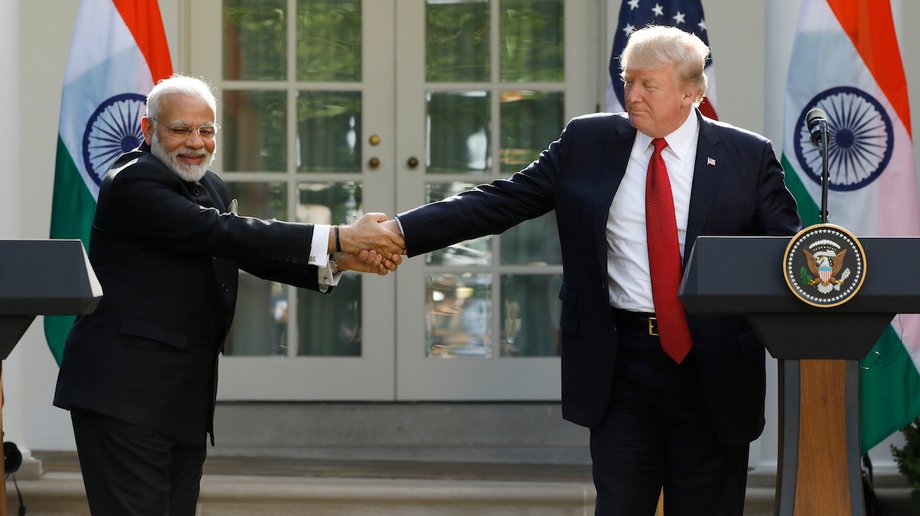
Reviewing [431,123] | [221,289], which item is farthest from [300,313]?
[221,289]

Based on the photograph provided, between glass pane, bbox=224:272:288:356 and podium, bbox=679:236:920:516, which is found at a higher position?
podium, bbox=679:236:920:516

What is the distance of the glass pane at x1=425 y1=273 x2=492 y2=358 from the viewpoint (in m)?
6.20

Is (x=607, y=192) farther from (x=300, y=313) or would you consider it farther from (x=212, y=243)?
(x=300, y=313)

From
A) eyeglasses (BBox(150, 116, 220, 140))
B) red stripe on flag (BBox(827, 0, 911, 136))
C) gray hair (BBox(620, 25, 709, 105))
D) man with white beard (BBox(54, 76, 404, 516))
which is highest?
red stripe on flag (BBox(827, 0, 911, 136))

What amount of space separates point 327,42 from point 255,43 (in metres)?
0.35

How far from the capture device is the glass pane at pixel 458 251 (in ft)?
20.3

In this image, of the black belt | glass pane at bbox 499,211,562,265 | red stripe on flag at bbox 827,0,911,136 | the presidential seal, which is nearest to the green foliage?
red stripe on flag at bbox 827,0,911,136

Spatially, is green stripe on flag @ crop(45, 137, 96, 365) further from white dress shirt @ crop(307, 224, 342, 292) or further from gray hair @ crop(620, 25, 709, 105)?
gray hair @ crop(620, 25, 709, 105)

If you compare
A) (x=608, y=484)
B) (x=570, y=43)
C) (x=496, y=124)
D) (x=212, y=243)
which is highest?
(x=570, y=43)

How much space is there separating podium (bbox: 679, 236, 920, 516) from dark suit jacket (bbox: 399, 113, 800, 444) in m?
0.28

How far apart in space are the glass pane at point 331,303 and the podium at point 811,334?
362 centimetres

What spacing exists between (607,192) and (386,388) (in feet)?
10.6

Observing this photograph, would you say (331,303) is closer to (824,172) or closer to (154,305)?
(154,305)

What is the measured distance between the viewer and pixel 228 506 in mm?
5000
